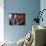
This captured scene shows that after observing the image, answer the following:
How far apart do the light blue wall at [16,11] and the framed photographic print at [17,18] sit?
4.9 inches

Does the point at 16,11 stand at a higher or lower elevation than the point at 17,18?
higher

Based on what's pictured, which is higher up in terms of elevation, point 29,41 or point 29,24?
point 29,24

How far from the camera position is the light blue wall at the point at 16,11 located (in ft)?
18.2

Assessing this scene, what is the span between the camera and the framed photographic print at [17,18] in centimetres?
559

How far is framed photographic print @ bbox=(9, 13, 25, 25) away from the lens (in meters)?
5.59

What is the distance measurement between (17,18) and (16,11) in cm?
29

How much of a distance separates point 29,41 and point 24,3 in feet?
8.37

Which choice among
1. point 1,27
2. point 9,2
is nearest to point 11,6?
point 9,2

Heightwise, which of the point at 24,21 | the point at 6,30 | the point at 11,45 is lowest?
the point at 11,45

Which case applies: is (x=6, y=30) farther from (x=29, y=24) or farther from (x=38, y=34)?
(x=38, y=34)

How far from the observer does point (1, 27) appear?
5.64 m

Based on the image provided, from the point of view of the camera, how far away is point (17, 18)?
562cm

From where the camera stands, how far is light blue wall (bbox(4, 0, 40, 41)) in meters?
5.56

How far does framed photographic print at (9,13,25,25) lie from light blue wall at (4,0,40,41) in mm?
125
